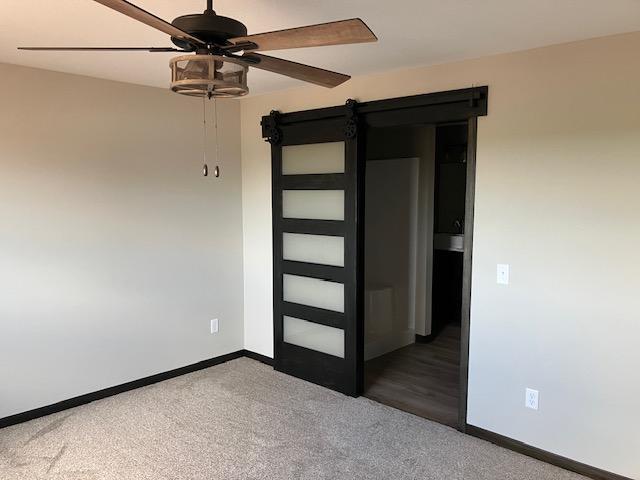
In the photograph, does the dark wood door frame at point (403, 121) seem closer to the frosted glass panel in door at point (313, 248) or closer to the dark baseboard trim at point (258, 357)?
the frosted glass panel in door at point (313, 248)

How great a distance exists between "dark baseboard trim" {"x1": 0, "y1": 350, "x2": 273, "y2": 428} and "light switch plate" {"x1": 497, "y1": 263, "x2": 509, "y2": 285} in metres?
2.25

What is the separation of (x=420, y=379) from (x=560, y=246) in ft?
6.08

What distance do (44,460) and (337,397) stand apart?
6.35 ft

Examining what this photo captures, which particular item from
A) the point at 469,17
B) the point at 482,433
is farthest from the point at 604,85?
the point at 482,433

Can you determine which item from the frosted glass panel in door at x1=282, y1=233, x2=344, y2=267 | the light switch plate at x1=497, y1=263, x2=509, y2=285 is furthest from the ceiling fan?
the frosted glass panel in door at x1=282, y1=233, x2=344, y2=267

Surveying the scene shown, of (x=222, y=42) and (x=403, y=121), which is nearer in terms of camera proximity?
(x=222, y=42)

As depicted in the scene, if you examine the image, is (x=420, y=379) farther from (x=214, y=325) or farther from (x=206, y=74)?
(x=206, y=74)

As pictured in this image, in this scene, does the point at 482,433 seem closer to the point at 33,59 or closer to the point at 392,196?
the point at 392,196

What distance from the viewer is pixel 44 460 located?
2863 mm

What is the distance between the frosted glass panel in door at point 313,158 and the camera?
3.73 meters

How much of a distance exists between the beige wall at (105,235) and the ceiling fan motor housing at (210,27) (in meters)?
2.23

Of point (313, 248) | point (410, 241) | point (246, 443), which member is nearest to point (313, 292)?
point (313, 248)

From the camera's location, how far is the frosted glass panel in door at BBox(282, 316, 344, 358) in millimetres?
3879

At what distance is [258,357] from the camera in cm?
454
